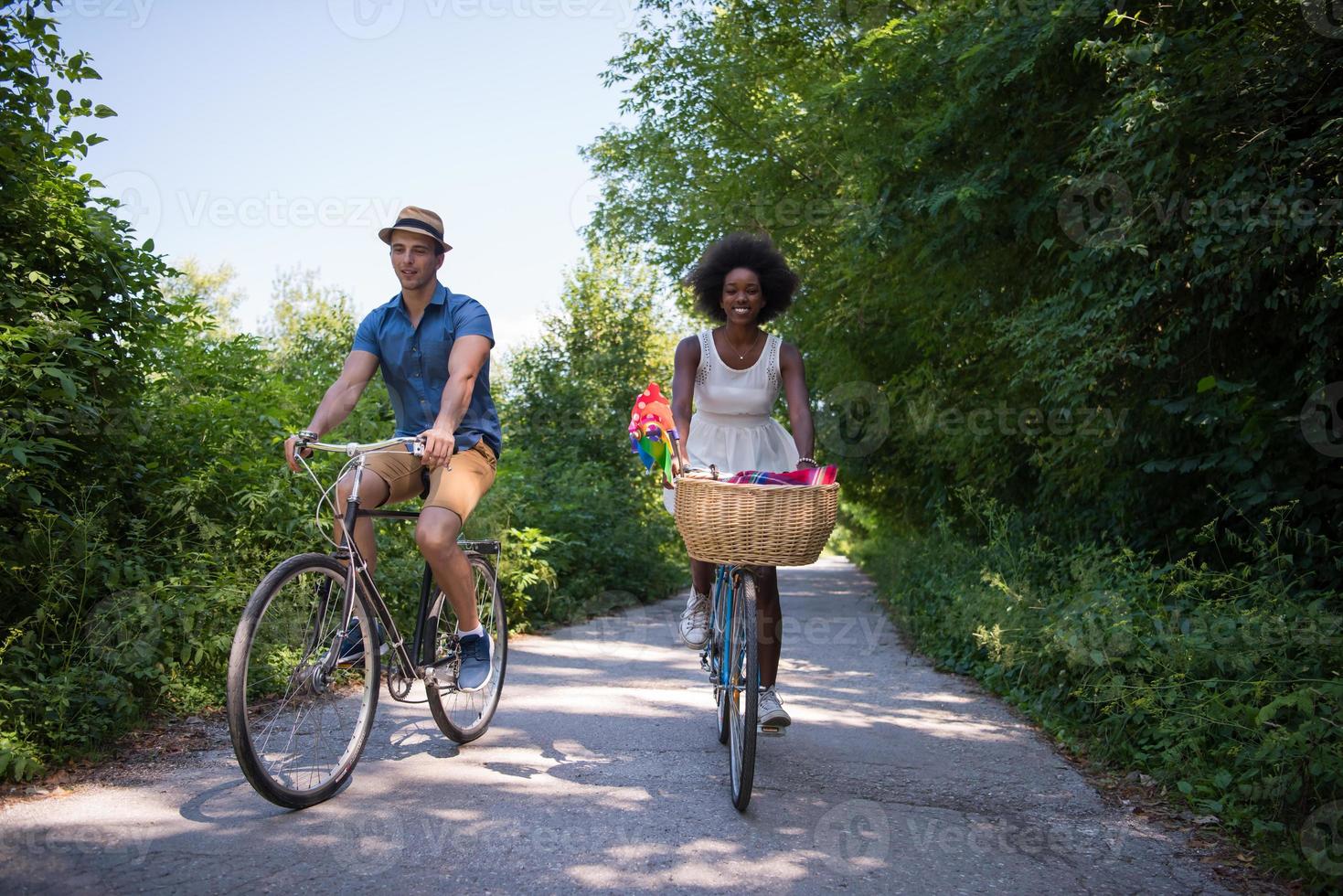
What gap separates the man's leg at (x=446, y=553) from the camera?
4461mm

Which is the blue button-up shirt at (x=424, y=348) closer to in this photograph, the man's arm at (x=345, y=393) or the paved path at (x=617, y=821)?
the man's arm at (x=345, y=393)

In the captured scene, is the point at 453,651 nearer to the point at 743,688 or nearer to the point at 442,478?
the point at 442,478

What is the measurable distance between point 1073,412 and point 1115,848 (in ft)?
15.9

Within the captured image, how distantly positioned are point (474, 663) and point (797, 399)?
197 centimetres

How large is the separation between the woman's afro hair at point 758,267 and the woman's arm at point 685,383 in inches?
16.7

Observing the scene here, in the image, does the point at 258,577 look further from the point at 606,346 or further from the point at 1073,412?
the point at 606,346

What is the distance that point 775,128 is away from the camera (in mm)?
17031

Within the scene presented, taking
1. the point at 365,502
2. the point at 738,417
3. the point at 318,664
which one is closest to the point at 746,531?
the point at 738,417

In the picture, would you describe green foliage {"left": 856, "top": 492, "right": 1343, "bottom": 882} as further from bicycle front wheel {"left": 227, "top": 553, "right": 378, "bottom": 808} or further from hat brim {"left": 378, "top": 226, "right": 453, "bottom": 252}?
hat brim {"left": 378, "top": 226, "right": 453, "bottom": 252}

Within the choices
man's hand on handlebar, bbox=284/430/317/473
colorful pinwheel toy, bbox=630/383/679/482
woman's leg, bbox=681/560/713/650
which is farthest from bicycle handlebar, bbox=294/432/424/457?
woman's leg, bbox=681/560/713/650

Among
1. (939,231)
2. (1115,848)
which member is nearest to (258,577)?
(1115,848)

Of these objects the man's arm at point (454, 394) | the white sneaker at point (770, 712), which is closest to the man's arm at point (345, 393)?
the man's arm at point (454, 394)

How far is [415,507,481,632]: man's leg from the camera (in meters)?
4.46

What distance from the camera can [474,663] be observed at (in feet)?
15.9
